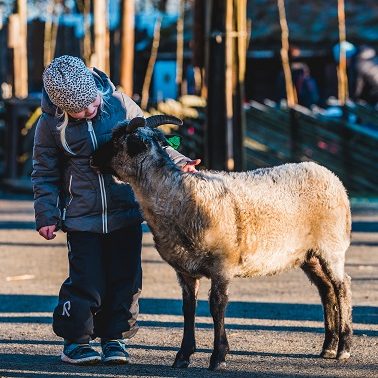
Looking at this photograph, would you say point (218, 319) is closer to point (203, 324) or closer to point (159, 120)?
point (159, 120)

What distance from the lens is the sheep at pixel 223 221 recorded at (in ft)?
25.7

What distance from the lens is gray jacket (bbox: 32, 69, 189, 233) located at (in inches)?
316

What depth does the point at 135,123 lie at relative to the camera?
779 centimetres

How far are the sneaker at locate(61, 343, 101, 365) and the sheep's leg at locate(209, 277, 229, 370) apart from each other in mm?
757

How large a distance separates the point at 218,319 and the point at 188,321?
0.88ft

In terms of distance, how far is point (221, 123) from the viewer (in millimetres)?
17484

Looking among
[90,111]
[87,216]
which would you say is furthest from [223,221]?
[90,111]

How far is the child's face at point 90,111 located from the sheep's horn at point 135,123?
26 cm

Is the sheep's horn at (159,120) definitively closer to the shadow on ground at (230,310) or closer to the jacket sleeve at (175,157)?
the jacket sleeve at (175,157)

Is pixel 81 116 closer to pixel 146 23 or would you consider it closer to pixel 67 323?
pixel 67 323

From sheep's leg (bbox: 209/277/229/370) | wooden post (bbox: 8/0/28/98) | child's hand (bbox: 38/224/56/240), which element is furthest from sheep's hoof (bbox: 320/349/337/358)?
wooden post (bbox: 8/0/28/98)

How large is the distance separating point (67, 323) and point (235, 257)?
113cm

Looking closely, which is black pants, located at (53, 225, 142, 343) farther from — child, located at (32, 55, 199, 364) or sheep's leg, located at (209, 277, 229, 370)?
sheep's leg, located at (209, 277, 229, 370)

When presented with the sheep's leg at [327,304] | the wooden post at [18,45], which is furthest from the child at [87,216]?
the wooden post at [18,45]
